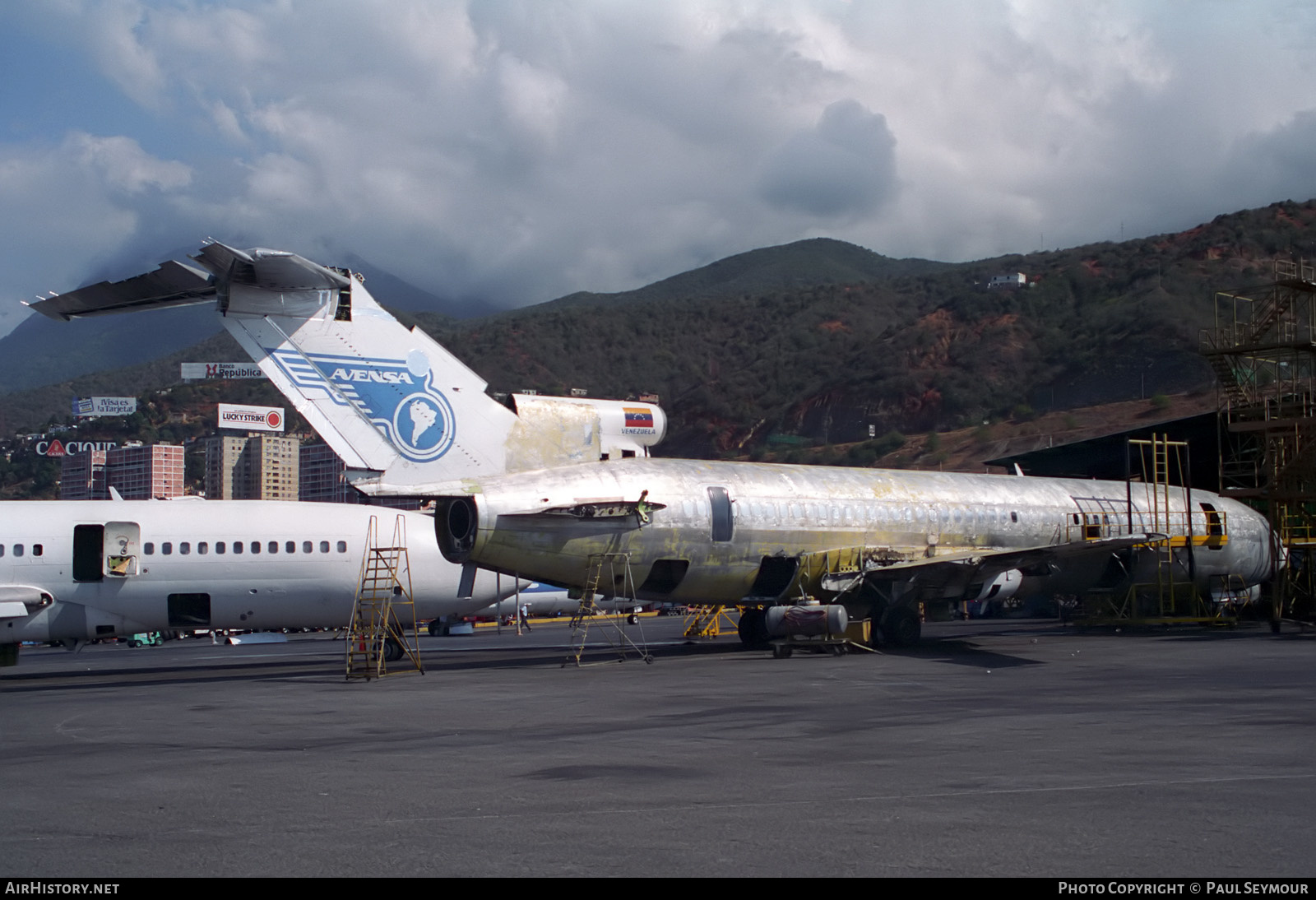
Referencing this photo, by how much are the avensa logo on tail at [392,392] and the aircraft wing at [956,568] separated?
405 inches

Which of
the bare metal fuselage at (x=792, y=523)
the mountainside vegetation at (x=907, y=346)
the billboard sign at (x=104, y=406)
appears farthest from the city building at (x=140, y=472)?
the bare metal fuselage at (x=792, y=523)

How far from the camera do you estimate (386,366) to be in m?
25.2

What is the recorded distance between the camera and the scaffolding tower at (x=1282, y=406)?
108 ft

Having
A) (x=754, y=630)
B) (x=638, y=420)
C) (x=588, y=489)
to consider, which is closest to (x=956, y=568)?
(x=754, y=630)

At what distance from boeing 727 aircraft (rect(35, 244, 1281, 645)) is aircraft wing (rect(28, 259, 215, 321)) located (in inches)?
1.8

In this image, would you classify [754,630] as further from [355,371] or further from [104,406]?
[104,406]

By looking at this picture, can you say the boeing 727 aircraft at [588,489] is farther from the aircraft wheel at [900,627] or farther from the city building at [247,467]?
the city building at [247,467]

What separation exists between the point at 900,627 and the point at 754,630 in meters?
4.25

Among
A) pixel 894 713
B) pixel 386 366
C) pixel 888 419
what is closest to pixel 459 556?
pixel 386 366

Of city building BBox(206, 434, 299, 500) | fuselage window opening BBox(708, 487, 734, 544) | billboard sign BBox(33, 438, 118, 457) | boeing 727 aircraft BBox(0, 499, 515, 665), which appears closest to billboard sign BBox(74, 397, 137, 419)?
billboard sign BBox(33, 438, 118, 457)

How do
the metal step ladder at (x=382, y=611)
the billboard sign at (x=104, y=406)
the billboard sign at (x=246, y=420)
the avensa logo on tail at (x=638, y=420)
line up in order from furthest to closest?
1. the billboard sign at (x=104, y=406)
2. the billboard sign at (x=246, y=420)
3. the avensa logo on tail at (x=638, y=420)
4. the metal step ladder at (x=382, y=611)

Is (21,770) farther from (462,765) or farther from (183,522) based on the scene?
(183,522)

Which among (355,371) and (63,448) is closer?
(355,371)

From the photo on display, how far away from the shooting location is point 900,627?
27.9 metres
